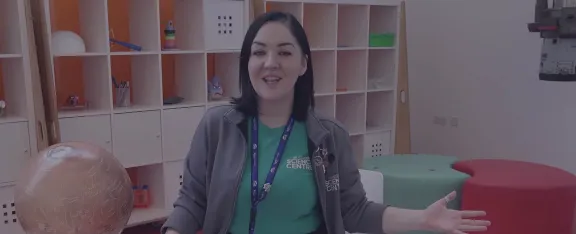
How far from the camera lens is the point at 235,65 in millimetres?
4121

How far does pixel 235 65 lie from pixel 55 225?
10.0 feet

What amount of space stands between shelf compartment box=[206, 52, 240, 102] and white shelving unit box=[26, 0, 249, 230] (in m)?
0.01

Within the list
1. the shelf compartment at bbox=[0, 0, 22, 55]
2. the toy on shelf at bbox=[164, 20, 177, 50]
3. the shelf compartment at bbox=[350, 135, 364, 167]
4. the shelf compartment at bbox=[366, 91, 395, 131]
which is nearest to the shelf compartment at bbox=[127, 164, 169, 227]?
the toy on shelf at bbox=[164, 20, 177, 50]

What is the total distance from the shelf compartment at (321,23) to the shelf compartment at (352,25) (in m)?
0.30

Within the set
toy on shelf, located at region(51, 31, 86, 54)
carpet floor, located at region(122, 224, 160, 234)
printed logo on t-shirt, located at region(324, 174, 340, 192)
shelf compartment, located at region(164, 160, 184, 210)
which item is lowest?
carpet floor, located at region(122, 224, 160, 234)

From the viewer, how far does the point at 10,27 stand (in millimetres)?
3193

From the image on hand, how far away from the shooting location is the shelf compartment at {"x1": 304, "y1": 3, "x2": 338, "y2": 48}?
176 inches

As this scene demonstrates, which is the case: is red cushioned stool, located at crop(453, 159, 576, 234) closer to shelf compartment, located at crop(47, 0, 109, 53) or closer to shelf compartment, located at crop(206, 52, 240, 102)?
shelf compartment, located at crop(206, 52, 240, 102)

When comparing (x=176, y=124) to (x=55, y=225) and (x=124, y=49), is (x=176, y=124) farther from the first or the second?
(x=55, y=225)

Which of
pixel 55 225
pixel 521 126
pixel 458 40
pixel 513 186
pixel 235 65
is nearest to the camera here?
pixel 55 225

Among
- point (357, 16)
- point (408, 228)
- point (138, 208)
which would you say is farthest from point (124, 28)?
point (408, 228)

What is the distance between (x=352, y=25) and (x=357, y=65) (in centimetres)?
36

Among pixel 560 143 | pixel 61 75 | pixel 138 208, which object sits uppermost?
pixel 61 75

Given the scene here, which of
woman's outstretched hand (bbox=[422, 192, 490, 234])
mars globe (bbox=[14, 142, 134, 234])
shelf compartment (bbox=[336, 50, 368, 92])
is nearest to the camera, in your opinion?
mars globe (bbox=[14, 142, 134, 234])
